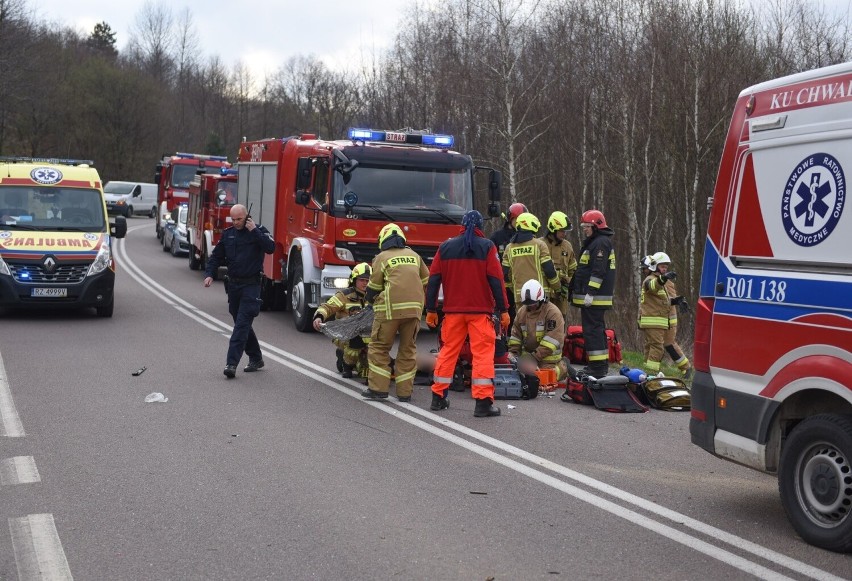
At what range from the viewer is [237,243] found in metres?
11.4

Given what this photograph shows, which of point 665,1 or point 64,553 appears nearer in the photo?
point 64,553

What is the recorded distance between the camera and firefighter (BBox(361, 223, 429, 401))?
9.69 metres

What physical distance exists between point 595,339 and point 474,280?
2420 millimetres

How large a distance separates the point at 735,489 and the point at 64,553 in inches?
168

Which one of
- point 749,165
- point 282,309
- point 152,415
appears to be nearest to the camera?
point 749,165

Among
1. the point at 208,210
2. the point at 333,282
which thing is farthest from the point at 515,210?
the point at 208,210

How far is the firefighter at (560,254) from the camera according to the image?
12.1 m

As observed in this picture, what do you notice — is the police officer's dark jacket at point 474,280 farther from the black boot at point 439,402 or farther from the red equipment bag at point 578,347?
the red equipment bag at point 578,347

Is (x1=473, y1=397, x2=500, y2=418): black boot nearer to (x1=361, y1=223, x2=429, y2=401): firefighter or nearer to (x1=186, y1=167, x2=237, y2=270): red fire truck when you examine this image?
(x1=361, y1=223, x2=429, y2=401): firefighter

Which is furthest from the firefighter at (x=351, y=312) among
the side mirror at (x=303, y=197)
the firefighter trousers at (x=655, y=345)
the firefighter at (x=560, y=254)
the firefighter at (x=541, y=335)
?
the side mirror at (x=303, y=197)

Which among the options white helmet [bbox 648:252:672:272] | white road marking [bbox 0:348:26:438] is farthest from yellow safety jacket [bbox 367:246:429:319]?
white helmet [bbox 648:252:672:272]

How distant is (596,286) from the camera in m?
11.0

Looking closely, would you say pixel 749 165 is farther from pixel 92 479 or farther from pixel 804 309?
pixel 92 479

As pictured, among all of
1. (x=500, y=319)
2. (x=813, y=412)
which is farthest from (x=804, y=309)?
(x=500, y=319)
